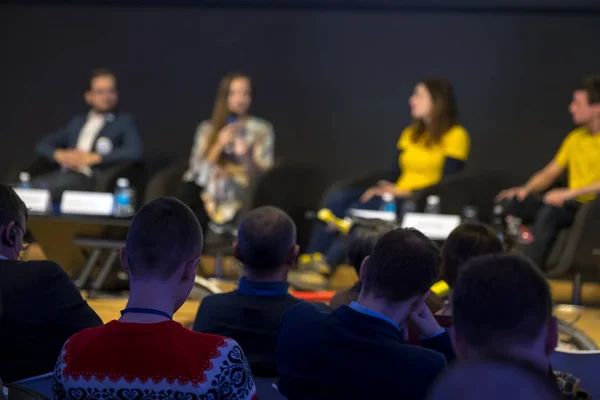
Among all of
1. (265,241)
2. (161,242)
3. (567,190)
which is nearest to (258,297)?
(265,241)

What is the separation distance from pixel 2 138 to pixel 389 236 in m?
6.49

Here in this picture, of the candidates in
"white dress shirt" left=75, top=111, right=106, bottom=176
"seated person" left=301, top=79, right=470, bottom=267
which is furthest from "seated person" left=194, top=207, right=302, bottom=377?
"white dress shirt" left=75, top=111, right=106, bottom=176

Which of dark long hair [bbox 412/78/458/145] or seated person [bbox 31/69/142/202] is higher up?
dark long hair [bbox 412/78/458/145]

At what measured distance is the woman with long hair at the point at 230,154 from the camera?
6355 mm

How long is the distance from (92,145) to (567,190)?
10.8 ft

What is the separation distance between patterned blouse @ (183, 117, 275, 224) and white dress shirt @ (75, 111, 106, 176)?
73 centimetres

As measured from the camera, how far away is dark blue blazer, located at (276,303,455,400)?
5.89 ft

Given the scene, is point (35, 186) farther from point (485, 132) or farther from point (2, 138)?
point (485, 132)

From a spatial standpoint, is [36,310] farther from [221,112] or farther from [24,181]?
[221,112]

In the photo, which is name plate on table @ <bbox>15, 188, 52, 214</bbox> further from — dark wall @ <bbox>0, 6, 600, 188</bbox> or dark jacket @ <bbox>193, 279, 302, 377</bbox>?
dark jacket @ <bbox>193, 279, 302, 377</bbox>

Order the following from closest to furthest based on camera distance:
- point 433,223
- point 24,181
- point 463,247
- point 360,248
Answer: point 463,247 → point 360,248 → point 433,223 → point 24,181

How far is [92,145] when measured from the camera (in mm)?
6586

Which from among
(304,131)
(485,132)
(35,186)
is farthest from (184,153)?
(485,132)

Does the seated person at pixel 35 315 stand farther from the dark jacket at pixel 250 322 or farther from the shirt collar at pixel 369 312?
the shirt collar at pixel 369 312
